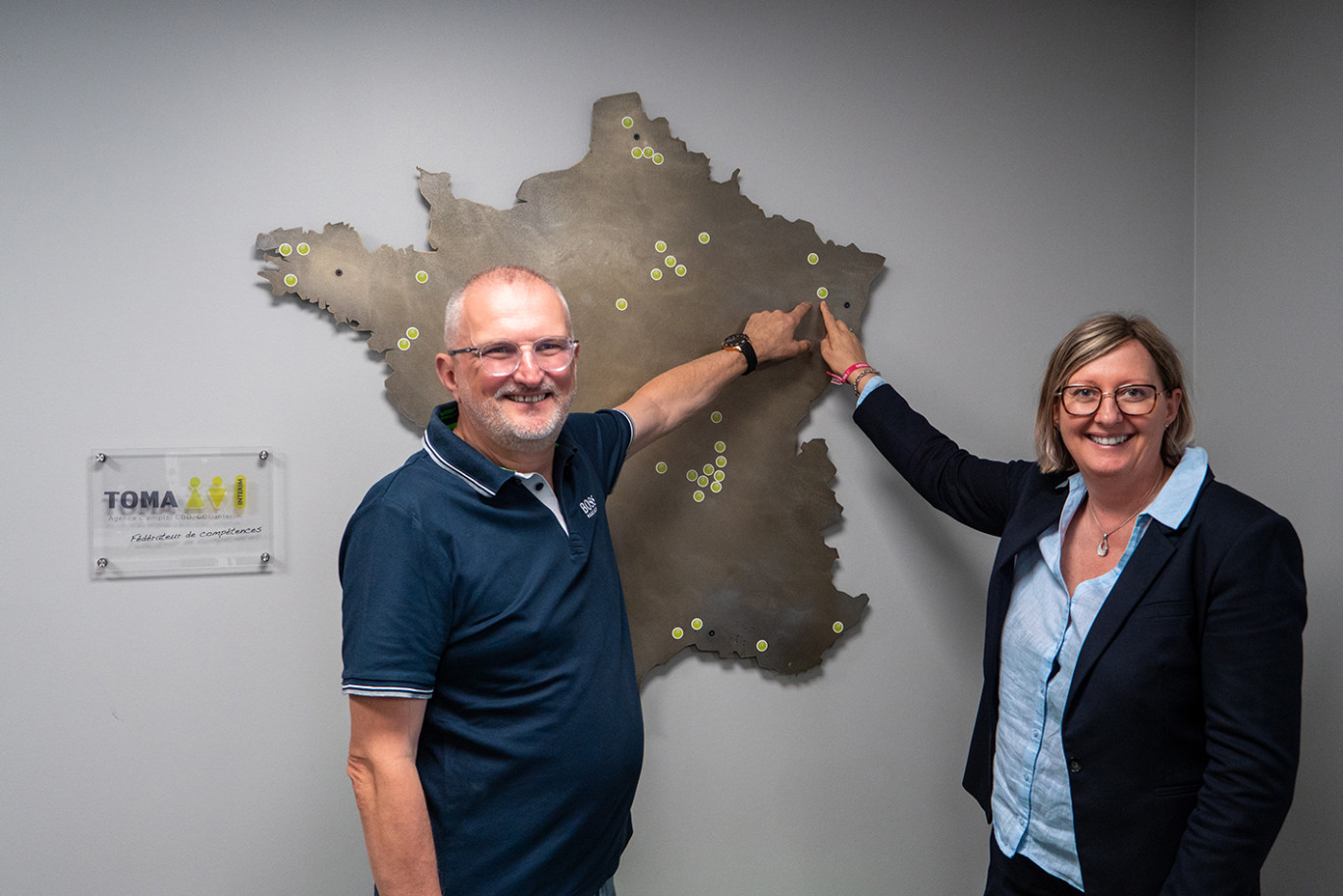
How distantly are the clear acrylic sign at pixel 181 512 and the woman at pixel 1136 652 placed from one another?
1365 millimetres

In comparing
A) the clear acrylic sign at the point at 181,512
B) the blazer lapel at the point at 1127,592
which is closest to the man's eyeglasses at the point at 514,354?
the clear acrylic sign at the point at 181,512

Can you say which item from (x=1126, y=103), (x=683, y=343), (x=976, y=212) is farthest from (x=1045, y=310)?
(x=683, y=343)

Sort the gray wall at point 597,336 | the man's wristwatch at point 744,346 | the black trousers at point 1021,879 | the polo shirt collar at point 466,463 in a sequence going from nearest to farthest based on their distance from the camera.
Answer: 1. the polo shirt collar at point 466,463
2. the black trousers at point 1021,879
3. the gray wall at point 597,336
4. the man's wristwatch at point 744,346

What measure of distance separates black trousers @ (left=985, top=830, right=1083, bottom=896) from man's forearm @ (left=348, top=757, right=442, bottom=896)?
94cm

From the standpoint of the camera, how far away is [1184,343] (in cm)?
200

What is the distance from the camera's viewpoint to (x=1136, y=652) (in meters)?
1.25

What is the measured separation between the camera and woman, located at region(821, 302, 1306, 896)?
120cm

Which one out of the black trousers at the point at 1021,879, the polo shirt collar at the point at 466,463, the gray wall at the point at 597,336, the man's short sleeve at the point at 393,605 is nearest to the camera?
the man's short sleeve at the point at 393,605

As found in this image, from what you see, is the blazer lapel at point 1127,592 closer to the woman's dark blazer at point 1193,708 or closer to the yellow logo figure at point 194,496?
the woman's dark blazer at point 1193,708

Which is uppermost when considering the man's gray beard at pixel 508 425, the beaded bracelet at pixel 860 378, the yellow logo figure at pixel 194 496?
the beaded bracelet at pixel 860 378

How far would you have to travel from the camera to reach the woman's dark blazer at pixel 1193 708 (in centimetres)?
119

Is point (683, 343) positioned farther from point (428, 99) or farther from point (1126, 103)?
point (1126, 103)

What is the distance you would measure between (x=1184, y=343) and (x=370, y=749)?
195cm

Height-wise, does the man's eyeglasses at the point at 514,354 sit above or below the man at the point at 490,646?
above
